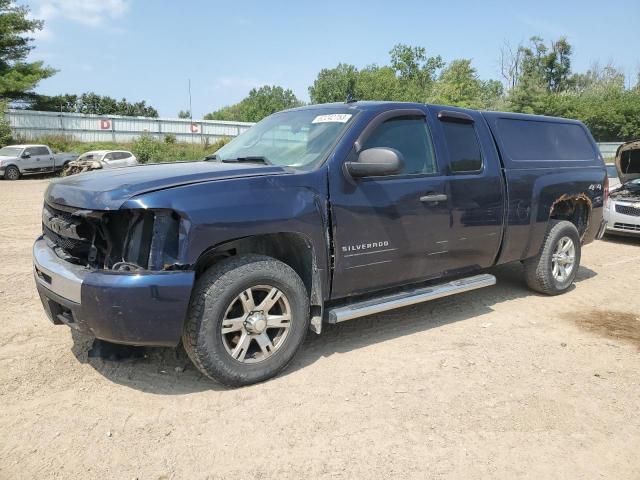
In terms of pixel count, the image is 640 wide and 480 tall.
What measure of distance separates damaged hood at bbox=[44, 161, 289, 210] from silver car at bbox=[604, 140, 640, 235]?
760cm

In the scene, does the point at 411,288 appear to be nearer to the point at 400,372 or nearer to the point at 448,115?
the point at 400,372

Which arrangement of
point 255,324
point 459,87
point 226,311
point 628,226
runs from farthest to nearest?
point 459,87 < point 628,226 < point 255,324 < point 226,311

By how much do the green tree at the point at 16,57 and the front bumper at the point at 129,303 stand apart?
36.1 metres

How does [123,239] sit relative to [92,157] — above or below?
above

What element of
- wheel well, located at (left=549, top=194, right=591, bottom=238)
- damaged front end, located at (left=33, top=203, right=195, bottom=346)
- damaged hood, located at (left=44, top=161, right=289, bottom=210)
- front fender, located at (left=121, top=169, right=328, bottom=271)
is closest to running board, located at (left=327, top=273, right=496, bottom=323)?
front fender, located at (left=121, top=169, right=328, bottom=271)

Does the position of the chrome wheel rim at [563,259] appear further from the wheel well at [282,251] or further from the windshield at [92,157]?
the windshield at [92,157]

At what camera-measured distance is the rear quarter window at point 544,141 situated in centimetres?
532

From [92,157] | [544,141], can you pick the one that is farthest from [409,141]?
[92,157]

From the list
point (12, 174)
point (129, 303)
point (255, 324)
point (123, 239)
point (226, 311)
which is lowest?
point (12, 174)

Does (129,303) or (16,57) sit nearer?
(129,303)

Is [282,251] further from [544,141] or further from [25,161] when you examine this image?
[25,161]

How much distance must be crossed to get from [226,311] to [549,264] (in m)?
3.94

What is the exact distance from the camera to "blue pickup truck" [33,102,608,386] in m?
A: 3.12

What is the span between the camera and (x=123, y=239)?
322cm
